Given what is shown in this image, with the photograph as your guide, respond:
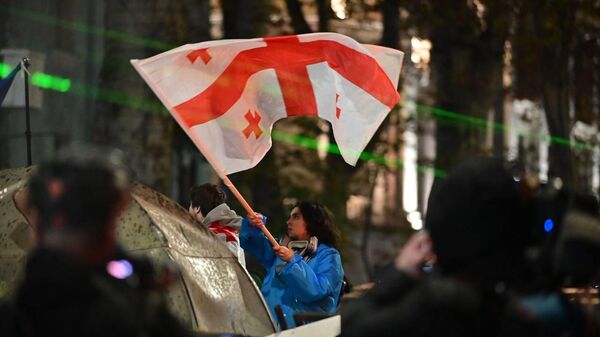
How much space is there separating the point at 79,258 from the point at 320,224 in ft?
17.3

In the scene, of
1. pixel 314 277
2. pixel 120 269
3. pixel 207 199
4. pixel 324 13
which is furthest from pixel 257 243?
pixel 324 13

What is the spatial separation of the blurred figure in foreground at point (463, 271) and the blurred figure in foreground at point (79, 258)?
747mm

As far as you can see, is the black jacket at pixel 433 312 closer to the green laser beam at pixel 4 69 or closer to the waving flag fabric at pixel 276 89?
the waving flag fabric at pixel 276 89

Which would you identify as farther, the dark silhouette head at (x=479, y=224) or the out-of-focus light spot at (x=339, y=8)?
the out-of-focus light spot at (x=339, y=8)

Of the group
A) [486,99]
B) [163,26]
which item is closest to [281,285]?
[163,26]

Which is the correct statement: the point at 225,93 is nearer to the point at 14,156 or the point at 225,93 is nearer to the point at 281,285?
the point at 281,285

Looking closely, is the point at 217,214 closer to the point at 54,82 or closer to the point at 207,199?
the point at 207,199

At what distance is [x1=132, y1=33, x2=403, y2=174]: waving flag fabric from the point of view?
28.6 feet

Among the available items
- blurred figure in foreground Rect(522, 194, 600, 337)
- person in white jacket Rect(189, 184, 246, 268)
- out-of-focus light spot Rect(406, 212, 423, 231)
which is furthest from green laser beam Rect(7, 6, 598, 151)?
blurred figure in foreground Rect(522, 194, 600, 337)

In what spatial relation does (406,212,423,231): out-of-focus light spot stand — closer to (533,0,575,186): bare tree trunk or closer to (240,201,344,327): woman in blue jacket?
(533,0,575,186): bare tree trunk

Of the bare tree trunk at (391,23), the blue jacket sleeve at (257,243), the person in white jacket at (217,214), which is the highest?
the bare tree trunk at (391,23)

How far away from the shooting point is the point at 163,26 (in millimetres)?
18656

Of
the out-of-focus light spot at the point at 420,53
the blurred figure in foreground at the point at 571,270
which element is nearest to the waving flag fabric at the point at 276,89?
the blurred figure in foreground at the point at 571,270

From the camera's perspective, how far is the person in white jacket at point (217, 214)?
9266 mm
